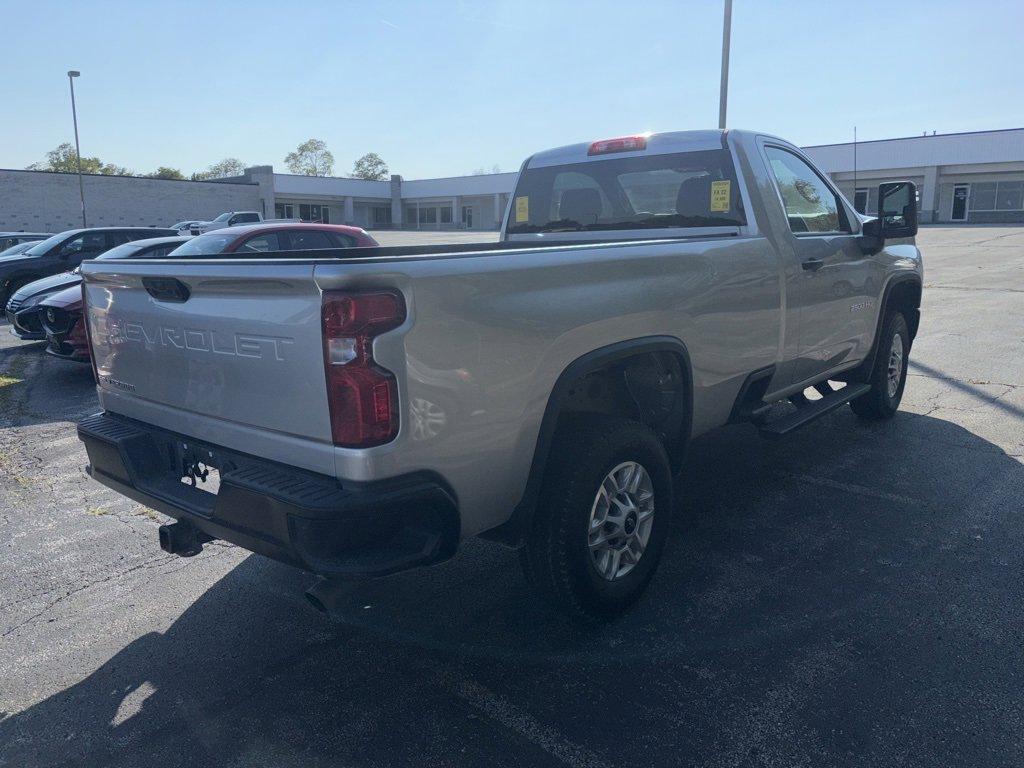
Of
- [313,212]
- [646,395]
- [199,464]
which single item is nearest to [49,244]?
[199,464]

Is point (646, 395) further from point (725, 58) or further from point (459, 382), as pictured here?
point (725, 58)

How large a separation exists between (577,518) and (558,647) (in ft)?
1.97

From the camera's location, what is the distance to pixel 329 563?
2.53 meters

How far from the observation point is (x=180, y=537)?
122 inches

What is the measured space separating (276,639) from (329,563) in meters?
1.13

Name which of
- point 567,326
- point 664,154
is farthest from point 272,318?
→ point 664,154

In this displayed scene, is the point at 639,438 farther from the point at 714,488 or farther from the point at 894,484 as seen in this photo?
the point at 894,484

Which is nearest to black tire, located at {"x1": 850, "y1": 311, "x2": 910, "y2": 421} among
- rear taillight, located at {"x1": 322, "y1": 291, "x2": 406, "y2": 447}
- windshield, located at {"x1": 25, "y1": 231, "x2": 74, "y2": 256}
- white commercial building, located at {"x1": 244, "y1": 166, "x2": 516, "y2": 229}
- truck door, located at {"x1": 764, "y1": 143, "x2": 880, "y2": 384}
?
truck door, located at {"x1": 764, "y1": 143, "x2": 880, "y2": 384}

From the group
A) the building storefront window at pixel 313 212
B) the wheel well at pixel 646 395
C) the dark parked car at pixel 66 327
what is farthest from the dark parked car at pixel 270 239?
the building storefront window at pixel 313 212

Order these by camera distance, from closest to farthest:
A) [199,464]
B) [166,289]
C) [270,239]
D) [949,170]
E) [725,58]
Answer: [166,289]
[199,464]
[270,239]
[725,58]
[949,170]

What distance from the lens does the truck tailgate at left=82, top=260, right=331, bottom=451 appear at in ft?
8.38

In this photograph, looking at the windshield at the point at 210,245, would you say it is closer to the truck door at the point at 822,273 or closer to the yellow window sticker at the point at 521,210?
the yellow window sticker at the point at 521,210

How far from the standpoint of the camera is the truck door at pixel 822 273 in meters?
4.77

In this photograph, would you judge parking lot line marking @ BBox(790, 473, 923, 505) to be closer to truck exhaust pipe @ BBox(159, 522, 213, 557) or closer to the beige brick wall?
truck exhaust pipe @ BBox(159, 522, 213, 557)
